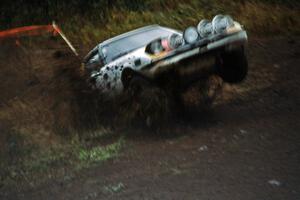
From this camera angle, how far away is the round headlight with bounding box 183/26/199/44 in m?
7.83

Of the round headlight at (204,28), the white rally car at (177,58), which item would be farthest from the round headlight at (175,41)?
the round headlight at (204,28)

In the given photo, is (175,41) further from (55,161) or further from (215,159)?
(55,161)

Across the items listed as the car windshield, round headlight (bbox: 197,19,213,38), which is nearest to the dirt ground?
the car windshield

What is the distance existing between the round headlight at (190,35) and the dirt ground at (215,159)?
1.47 m

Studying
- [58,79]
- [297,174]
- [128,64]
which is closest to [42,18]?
[58,79]

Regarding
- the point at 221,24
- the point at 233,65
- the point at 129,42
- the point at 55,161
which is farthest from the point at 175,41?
the point at 55,161

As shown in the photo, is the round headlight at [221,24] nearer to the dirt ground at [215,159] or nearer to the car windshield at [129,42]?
the dirt ground at [215,159]

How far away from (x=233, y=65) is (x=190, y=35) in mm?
1353

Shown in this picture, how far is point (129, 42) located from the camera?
30.9 ft

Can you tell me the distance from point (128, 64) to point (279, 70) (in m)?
3.76

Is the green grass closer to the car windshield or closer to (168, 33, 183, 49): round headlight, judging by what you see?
the car windshield

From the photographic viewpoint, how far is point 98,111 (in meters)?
9.84

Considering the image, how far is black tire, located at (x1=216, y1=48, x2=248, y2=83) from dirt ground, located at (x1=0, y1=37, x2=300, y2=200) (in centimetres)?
59

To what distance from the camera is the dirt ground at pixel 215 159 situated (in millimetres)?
6461
